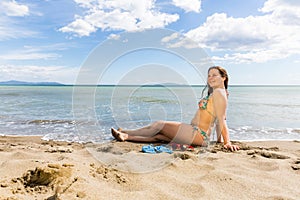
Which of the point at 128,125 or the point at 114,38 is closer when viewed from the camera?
the point at 114,38

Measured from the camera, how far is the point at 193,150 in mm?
4109

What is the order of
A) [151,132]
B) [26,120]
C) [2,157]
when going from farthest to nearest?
[26,120] → [151,132] → [2,157]

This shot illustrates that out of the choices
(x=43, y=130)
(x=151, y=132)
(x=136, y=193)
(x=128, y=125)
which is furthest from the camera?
(x=128, y=125)

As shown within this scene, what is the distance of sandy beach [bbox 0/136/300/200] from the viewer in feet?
7.25

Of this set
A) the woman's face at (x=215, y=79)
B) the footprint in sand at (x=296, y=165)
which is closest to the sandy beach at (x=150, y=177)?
the footprint in sand at (x=296, y=165)

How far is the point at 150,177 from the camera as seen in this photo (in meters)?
2.67

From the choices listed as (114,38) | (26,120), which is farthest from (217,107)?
(26,120)

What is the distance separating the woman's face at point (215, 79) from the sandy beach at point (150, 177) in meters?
1.48

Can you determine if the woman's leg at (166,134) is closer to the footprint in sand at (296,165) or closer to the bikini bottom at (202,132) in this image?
the bikini bottom at (202,132)

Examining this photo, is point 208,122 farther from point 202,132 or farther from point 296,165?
point 296,165

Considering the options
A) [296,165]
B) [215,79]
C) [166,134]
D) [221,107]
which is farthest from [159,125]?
[296,165]

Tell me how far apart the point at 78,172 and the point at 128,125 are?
4.95 metres

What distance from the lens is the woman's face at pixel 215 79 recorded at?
177 inches

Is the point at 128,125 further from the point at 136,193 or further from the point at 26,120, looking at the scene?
the point at 136,193
